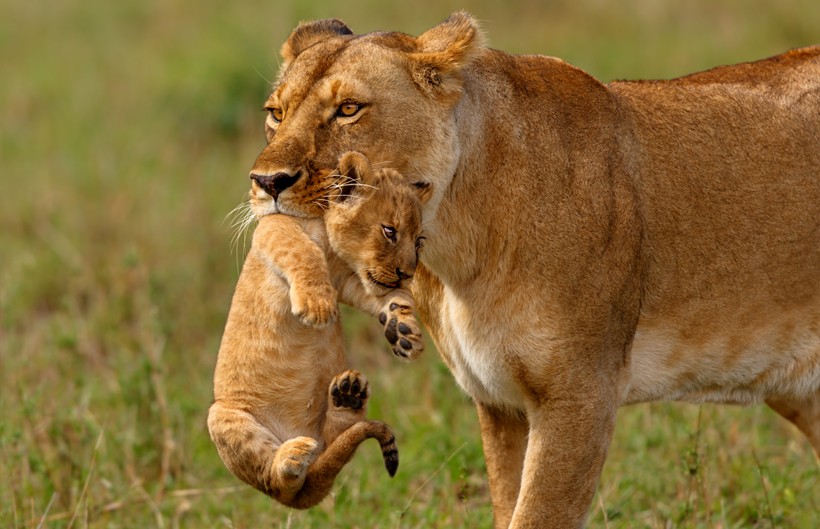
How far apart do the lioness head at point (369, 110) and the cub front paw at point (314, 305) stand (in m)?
0.20

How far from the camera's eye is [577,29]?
10602 millimetres

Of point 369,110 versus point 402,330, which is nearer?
point 402,330

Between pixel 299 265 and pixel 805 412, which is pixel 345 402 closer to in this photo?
pixel 299 265

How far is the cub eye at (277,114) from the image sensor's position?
3.70m

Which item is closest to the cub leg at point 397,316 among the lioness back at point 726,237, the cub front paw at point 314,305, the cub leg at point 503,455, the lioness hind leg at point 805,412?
the cub front paw at point 314,305

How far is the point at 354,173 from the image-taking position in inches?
136

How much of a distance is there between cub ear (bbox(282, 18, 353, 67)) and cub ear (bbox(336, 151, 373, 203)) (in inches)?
25.8

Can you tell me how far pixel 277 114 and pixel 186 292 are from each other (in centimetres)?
318

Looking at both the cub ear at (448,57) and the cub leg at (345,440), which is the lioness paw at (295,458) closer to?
the cub leg at (345,440)

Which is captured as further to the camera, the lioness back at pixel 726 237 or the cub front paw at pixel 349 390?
the lioness back at pixel 726 237

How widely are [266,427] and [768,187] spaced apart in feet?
5.29

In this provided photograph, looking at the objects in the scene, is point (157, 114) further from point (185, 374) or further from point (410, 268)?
point (410, 268)

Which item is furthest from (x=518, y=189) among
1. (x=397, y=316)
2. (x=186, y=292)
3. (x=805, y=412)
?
(x=186, y=292)

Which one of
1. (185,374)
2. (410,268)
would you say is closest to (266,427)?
(410,268)
